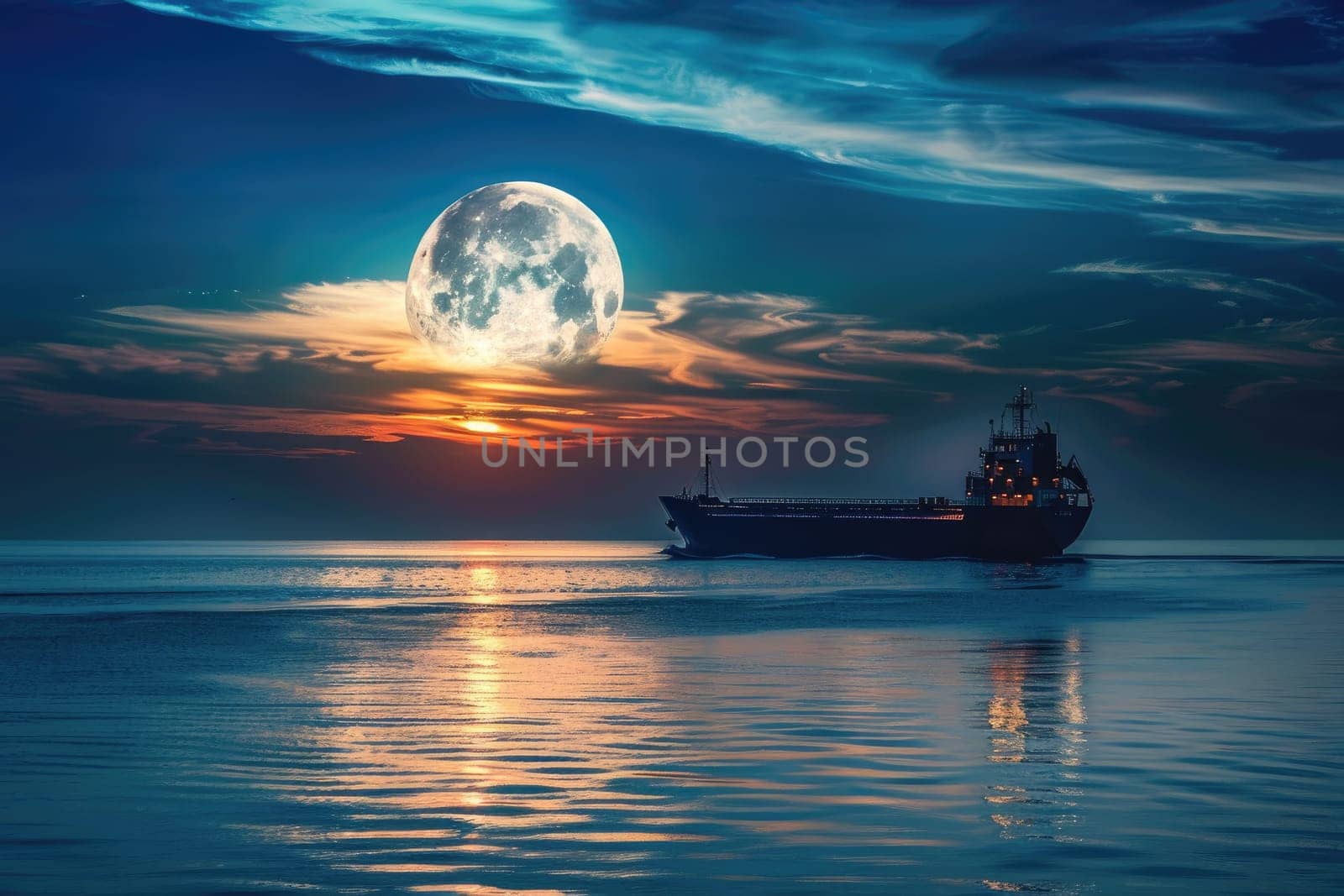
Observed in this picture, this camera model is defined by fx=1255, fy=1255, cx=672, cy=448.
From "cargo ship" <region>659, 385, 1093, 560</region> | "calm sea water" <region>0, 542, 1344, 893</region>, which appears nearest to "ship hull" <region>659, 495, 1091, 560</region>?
"cargo ship" <region>659, 385, 1093, 560</region>

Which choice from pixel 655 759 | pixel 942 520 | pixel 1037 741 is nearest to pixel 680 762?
pixel 655 759

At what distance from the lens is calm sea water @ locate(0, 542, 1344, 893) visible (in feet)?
38.0

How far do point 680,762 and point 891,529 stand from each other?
127 m

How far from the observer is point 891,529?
465ft

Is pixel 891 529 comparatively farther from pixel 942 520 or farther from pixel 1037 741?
pixel 1037 741

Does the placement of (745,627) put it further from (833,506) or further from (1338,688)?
(833,506)

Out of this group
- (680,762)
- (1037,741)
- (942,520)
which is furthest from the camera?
(942,520)

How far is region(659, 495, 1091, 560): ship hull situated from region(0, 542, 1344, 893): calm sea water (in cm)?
9648

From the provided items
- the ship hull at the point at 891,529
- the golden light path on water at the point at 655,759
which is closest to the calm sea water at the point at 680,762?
the golden light path on water at the point at 655,759

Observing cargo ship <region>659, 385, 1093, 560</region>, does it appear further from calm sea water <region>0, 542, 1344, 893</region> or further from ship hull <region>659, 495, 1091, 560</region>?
calm sea water <region>0, 542, 1344, 893</region>

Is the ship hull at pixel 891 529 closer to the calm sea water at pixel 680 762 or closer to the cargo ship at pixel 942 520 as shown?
the cargo ship at pixel 942 520

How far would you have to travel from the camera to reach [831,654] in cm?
3569

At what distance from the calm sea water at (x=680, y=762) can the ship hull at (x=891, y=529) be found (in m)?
96.5

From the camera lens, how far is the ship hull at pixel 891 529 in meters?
140
